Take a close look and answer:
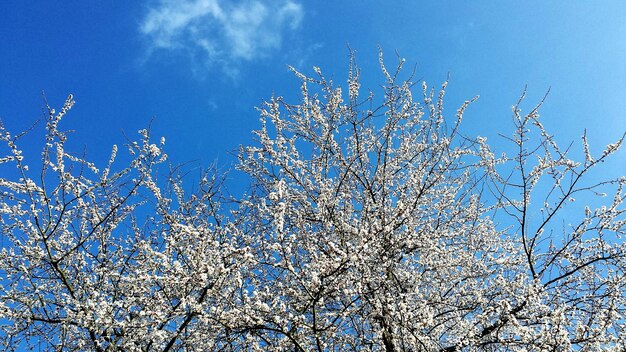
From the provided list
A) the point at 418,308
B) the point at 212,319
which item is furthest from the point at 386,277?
the point at 212,319

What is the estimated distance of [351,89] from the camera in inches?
294

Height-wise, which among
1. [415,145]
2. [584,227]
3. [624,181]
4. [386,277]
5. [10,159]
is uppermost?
[415,145]

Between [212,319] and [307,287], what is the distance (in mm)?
978

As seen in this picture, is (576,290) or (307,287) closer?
(307,287)

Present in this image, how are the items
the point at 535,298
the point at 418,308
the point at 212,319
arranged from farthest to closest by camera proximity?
the point at 418,308 → the point at 535,298 → the point at 212,319

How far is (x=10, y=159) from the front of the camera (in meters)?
5.45

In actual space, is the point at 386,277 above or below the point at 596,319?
above

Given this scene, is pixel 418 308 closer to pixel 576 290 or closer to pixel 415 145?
pixel 576 290

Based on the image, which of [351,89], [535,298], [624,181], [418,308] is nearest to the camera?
[535,298]

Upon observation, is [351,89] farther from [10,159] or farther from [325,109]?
[10,159]

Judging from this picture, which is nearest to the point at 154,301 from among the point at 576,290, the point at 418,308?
the point at 418,308

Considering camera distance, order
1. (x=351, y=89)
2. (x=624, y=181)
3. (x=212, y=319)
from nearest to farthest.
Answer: (x=212, y=319)
(x=624, y=181)
(x=351, y=89)

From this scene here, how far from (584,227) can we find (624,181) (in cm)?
76

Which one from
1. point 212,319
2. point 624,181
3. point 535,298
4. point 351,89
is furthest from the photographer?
point 351,89
